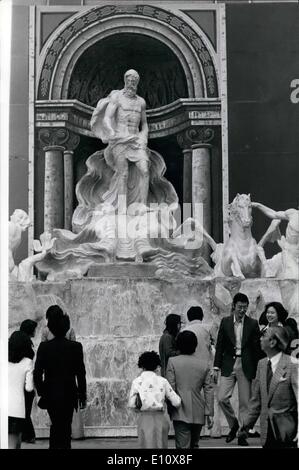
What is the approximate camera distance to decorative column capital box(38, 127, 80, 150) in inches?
528

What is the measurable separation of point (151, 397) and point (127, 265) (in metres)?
3.91

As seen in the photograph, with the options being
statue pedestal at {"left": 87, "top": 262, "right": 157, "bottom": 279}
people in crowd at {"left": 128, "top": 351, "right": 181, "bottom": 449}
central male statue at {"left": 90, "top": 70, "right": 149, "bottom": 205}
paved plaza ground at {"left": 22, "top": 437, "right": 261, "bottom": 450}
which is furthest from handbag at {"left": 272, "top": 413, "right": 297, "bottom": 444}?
central male statue at {"left": 90, "top": 70, "right": 149, "bottom": 205}

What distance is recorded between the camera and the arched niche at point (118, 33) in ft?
43.9

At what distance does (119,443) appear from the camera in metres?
11.2

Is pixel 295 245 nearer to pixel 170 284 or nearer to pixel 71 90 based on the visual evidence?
pixel 170 284

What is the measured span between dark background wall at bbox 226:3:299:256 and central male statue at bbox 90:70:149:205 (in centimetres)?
104

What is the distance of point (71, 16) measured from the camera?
13414 millimetres

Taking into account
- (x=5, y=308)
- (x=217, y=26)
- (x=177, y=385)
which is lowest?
(x=177, y=385)

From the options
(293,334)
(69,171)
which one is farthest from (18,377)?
(69,171)

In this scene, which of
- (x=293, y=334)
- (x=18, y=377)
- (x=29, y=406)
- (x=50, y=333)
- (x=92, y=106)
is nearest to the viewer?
(x=18, y=377)

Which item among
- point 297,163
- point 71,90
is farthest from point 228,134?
point 71,90

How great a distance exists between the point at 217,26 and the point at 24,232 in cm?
336

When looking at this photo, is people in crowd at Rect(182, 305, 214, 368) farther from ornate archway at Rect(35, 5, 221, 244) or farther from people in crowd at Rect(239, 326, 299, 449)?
ornate archway at Rect(35, 5, 221, 244)

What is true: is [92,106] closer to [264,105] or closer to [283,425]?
[264,105]
